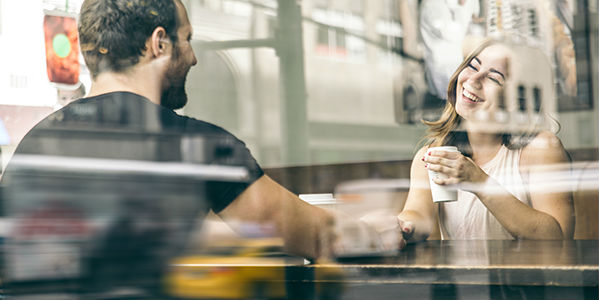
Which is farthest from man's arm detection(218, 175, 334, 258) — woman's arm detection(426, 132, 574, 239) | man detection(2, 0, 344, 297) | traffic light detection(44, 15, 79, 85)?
traffic light detection(44, 15, 79, 85)

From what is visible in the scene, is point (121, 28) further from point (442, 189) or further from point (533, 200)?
point (533, 200)

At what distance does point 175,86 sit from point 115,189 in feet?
1.41

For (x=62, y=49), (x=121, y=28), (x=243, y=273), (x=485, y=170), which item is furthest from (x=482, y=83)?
(x=62, y=49)

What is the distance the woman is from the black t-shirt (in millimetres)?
584

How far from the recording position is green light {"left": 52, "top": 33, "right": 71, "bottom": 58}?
2.60 meters

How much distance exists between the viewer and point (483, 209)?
79.3 inches

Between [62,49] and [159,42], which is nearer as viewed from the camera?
[159,42]

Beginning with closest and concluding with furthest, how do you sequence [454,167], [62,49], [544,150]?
[544,150], [454,167], [62,49]

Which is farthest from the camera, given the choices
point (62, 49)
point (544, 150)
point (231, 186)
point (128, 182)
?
point (62, 49)

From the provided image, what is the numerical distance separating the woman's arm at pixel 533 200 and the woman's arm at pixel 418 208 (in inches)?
5.2

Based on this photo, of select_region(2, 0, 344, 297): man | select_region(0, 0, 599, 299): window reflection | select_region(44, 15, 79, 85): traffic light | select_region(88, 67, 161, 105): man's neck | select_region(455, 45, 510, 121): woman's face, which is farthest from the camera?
select_region(44, 15, 79, 85): traffic light

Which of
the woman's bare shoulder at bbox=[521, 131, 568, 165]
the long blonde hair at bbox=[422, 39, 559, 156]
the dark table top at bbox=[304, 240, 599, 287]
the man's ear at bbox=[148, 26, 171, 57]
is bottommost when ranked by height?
the dark table top at bbox=[304, 240, 599, 287]

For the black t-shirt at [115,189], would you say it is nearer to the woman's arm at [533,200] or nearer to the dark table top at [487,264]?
the dark table top at [487,264]

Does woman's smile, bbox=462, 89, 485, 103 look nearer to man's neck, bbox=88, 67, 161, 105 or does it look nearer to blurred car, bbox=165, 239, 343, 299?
blurred car, bbox=165, 239, 343, 299
